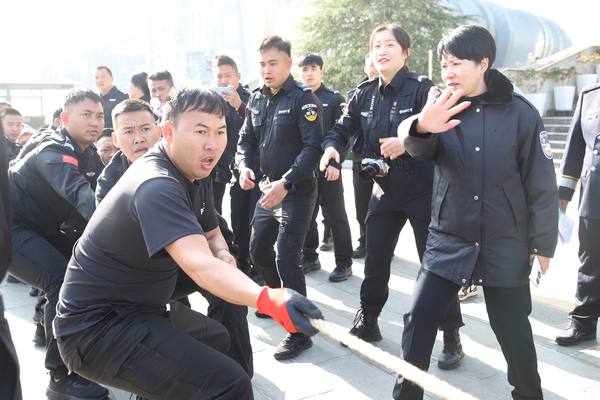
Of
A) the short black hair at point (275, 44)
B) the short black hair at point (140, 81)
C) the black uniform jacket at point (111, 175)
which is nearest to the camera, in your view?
the black uniform jacket at point (111, 175)

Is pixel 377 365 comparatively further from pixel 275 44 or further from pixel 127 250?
pixel 275 44

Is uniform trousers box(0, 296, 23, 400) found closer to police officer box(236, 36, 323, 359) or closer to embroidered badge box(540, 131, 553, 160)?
police officer box(236, 36, 323, 359)

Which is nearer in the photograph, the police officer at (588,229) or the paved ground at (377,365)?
the paved ground at (377,365)

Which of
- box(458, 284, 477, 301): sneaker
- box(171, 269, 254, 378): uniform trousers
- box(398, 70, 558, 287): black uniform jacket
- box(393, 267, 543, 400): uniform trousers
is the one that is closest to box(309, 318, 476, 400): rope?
box(393, 267, 543, 400): uniform trousers

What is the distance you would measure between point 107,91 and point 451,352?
19.3 feet

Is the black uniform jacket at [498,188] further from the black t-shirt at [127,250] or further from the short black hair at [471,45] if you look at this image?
the black t-shirt at [127,250]

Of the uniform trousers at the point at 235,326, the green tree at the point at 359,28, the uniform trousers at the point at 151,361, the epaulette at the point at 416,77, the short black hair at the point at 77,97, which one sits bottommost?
the uniform trousers at the point at 235,326

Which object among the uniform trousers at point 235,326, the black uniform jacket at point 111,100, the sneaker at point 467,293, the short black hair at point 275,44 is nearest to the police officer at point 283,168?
the short black hair at point 275,44

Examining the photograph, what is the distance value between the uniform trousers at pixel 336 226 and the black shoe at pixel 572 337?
2055 mm

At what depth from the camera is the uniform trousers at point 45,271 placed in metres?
2.84

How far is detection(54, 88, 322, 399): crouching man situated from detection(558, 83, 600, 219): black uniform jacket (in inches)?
105

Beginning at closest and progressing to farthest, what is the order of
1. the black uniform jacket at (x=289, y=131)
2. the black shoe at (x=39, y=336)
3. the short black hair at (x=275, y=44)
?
the black uniform jacket at (x=289, y=131) → the black shoe at (x=39, y=336) → the short black hair at (x=275, y=44)

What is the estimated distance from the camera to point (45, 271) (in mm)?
2941

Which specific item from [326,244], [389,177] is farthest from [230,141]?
[389,177]
